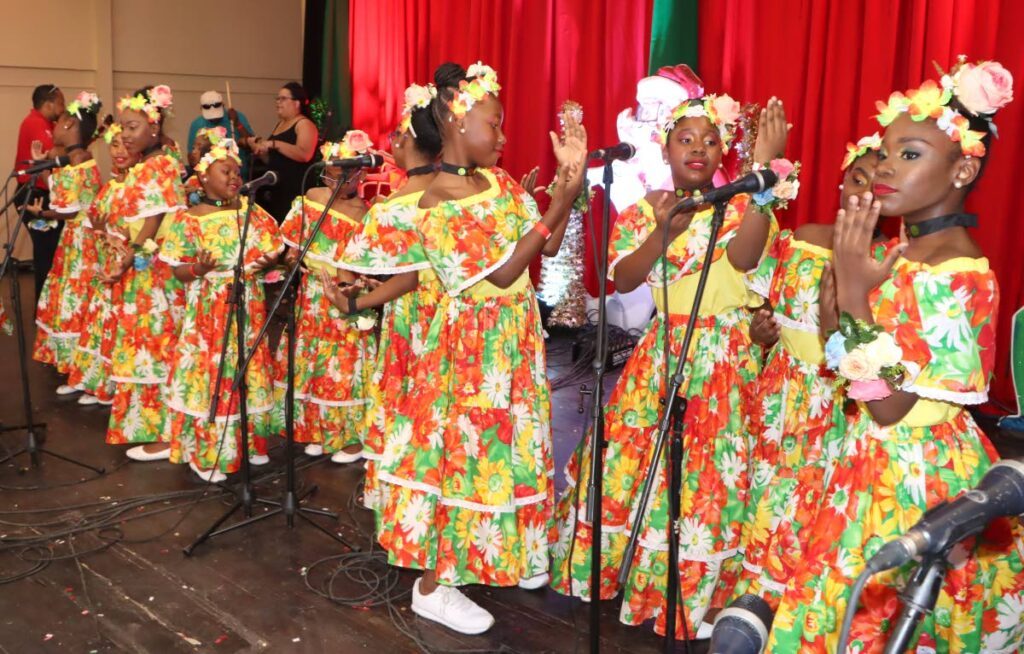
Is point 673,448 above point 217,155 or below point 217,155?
below

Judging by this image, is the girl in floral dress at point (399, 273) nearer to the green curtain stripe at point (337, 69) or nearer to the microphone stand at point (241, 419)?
the microphone stand at point (241, 419)

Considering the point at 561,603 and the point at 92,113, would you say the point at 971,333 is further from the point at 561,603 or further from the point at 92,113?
the point at 92,113

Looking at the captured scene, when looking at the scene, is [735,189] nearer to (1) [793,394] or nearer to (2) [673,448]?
(2) [673,448]

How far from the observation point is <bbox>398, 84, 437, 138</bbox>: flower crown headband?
11.1ft

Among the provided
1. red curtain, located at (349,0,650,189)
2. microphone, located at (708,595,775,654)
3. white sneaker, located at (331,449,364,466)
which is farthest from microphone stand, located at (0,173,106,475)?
red curtain, located at (349,0,650,189)

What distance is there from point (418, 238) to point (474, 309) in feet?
1.08

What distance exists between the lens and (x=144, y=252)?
4.66 metres

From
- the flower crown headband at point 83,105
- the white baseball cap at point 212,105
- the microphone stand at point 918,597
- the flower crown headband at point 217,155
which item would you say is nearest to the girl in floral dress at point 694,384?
the microphone stand at point 918,597

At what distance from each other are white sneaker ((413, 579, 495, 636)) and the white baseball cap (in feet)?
22.0

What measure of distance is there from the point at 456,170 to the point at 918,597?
→ 2.09m

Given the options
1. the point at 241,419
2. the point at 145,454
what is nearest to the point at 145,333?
the point at 145,454

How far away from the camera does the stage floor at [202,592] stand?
121 inches

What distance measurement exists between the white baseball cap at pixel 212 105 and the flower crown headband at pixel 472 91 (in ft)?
21.0

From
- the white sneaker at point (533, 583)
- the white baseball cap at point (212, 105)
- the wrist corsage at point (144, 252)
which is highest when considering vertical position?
the white baseball cap at point (212, 105)
